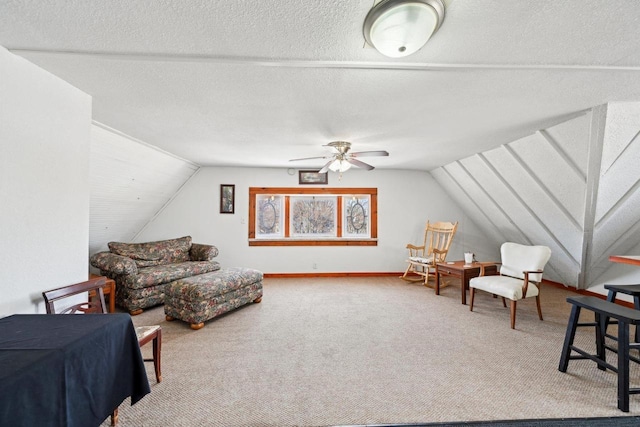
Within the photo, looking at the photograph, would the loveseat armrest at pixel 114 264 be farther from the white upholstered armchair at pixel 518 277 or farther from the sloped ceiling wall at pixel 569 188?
the sloped ceiling wall at pixel 569 188

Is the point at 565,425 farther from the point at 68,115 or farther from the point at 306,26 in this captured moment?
the point at 68,115

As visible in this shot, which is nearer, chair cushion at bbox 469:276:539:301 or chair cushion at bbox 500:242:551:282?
chair cushion at bbox 469:276:539:301

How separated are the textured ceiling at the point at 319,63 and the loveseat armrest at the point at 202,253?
2.24m

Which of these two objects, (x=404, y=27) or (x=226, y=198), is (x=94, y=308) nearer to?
(x=404, y=27)

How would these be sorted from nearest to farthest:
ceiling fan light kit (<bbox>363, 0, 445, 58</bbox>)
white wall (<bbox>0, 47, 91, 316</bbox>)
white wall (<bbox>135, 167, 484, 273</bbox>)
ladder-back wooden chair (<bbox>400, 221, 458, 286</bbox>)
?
1. ceiling fan light kit (<bbox>363, 0, 445, 58</bbox>)
2. white wall (<bbox>0, 47, 91, 316</bbox>)
3. ladder-back wooden chair (<bbox>400, 221, 458, 286</bbox>)
4. white wall (<bbox>135, 167, 484, 273</bbox>)

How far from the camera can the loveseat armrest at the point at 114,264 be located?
3.34 metres

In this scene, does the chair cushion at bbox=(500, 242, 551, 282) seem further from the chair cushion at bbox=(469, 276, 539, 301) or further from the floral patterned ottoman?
the floral patterned ottoman

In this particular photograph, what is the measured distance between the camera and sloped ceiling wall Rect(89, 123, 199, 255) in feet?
10.2

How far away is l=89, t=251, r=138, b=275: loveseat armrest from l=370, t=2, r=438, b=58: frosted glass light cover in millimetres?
3739

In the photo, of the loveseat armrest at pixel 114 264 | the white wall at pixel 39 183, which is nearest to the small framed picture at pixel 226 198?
the loveseat armrest at pixel 114 264

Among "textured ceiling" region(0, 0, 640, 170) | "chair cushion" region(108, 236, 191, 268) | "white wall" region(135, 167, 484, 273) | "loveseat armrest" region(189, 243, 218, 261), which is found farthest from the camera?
"white wall" region(135, 167, 484, 273)

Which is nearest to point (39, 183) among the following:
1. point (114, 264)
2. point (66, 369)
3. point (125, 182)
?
point (66, 369)

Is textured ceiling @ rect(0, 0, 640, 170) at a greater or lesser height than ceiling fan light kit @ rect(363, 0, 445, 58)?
greater

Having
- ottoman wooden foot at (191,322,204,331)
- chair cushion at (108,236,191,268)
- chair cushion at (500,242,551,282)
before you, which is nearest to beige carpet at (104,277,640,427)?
ottoman wooden foot at (191,322,204,331)
